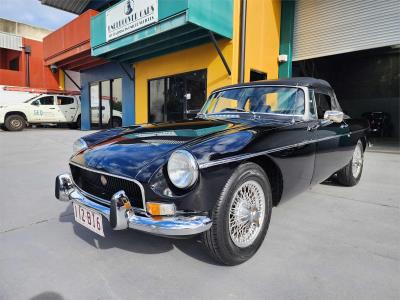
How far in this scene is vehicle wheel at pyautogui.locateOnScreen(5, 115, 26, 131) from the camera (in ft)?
42.6

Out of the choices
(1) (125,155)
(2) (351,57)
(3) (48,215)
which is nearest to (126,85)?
(3) (48,215)

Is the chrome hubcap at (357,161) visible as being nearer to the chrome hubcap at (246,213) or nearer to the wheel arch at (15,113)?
the chrome hubcap at (246,213)

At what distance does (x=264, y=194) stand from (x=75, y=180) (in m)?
1.59

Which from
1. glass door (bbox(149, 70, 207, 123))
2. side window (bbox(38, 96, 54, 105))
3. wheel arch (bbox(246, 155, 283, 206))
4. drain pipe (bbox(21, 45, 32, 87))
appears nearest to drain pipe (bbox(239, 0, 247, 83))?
glass door (bbox(149, 70, 207, 123))

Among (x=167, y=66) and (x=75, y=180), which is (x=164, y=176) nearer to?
(x=75, y=180)

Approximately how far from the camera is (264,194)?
2234mm

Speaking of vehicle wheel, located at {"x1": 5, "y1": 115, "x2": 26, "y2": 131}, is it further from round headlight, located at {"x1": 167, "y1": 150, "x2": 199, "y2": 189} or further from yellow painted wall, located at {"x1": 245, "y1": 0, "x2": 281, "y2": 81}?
round headlight, located at {"x1": 167, "y1": 150, "x2": 199, "y2": 189}

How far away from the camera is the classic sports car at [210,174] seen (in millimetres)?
1793

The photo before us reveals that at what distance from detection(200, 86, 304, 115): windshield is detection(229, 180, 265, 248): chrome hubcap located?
3.73 ft

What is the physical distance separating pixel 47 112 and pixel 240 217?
14374 mm

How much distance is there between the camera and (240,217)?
2082mm

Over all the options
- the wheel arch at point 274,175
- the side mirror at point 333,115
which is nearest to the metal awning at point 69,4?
the side mirror at point 333,115

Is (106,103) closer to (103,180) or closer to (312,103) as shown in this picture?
(312,103)

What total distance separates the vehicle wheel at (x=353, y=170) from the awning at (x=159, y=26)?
442cm
